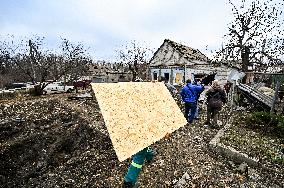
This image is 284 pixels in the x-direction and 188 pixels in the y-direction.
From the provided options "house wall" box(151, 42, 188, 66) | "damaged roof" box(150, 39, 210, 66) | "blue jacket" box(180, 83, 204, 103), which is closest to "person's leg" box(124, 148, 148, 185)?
"blue jacket" box(180, 83, 204, 103)

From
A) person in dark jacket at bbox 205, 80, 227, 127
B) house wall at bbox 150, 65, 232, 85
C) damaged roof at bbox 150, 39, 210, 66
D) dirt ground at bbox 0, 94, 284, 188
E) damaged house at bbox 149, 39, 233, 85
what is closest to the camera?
dirt ground at bbox 0, 94, 284, 188

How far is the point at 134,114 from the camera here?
4.02 m

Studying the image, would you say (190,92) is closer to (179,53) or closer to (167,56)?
(179,53)

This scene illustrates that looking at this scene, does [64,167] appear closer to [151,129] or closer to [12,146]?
[12,146]

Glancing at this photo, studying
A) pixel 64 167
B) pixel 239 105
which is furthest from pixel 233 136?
pixel 239 105

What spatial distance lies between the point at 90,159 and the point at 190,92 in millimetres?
Answer: 4226

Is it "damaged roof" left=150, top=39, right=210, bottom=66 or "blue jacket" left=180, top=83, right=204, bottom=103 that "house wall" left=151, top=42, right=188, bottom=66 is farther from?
"blue jacket" left=180, top=83, right=204, bottom=103

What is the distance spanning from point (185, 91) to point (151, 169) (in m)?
4.00

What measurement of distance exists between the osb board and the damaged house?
57.6ft

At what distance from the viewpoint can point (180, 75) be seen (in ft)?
94.6

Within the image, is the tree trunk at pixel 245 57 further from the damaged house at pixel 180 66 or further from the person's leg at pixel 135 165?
the person's leg at pixel 135 165

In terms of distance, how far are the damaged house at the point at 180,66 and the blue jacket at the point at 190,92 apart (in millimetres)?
12934

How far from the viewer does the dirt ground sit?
19.2 ft

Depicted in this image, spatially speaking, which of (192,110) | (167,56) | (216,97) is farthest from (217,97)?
(167,56)
